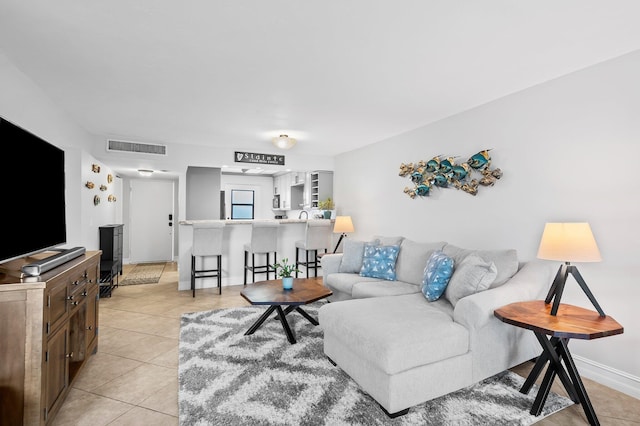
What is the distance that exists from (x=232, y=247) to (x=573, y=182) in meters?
4.71

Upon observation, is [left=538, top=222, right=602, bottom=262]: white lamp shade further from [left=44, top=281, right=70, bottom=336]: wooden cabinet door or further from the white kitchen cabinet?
the white kitchen cabinet

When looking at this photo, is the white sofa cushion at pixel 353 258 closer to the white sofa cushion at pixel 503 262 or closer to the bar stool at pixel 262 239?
the bar stool at pixel 262 239

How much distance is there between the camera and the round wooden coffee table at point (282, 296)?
301 cm

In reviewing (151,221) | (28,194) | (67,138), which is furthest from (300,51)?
(151,221)

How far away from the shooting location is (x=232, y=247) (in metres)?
5.59

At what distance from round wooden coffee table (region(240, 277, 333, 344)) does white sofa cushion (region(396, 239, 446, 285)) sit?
95cm

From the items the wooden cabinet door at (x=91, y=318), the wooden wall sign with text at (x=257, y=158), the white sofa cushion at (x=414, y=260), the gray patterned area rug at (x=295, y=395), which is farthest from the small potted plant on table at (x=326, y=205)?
the wooden cabinet door at (x=91, y=318)

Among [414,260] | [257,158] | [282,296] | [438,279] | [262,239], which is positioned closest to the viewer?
[438,279]

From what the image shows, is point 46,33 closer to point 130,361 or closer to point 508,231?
point 130,361

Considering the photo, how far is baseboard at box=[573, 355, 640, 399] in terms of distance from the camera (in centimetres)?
234

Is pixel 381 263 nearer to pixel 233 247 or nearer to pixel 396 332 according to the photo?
pixel 396 332

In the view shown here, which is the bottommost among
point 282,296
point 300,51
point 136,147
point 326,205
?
point 282,296

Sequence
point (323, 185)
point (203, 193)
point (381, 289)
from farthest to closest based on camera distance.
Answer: point (203, 193)
point (323, 185)
point (381, 289)

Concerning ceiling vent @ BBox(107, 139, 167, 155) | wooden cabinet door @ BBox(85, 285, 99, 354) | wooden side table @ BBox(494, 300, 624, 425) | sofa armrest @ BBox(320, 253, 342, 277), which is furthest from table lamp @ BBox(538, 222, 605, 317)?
ceiling vent @ BBox(107, 139, 167, 155)
